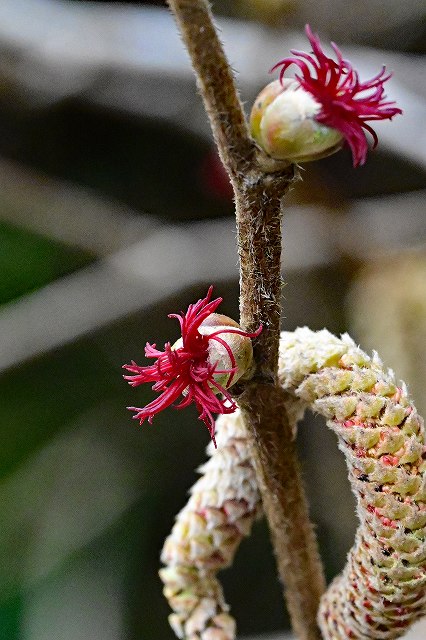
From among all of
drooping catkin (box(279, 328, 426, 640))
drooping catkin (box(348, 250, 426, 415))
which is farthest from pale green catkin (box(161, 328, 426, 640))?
drooping catkin (box(348, 250, 426, 415))

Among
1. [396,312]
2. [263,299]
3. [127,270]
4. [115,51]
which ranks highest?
[115,51]

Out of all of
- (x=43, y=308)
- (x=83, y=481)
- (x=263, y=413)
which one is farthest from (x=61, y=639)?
(x=263, y=413)

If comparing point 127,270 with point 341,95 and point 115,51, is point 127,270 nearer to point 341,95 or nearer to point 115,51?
point 115,51

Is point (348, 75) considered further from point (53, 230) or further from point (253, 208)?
point (53, 230)

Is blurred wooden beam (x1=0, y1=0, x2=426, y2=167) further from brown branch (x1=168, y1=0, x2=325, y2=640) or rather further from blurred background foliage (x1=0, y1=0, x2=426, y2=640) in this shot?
brown branch (x1=168, y1=0, x2=325, y2=640)

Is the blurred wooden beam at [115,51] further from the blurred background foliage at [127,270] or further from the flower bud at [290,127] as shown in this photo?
the flower bud at [290,127]

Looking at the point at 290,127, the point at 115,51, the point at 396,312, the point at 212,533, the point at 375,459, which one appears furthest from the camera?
the point at 115,51

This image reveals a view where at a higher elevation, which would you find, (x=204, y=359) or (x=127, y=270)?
(x=127, y=270)

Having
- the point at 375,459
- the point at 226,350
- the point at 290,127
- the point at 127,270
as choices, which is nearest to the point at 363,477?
the point at 375,459
